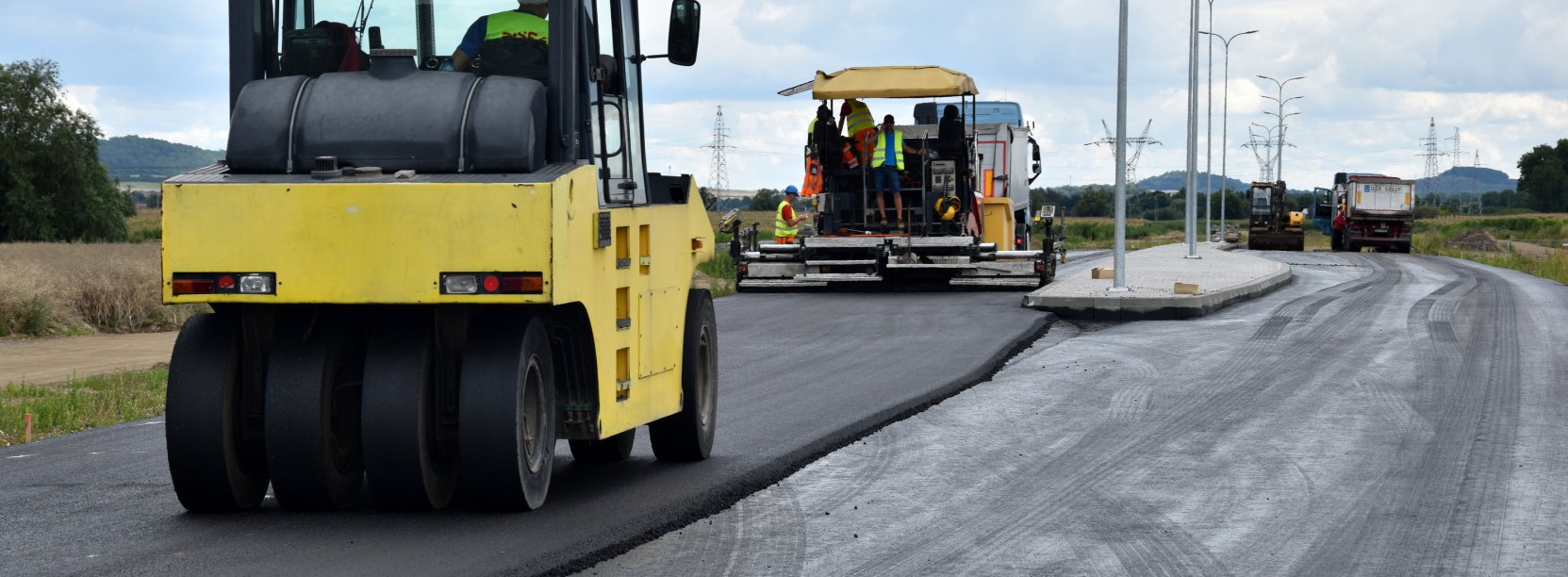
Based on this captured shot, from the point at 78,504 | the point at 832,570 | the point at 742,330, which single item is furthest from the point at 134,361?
the point at 832,570

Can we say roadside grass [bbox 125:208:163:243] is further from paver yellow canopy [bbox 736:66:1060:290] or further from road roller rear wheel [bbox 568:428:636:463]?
road roller rear wheel [bbox 568:428:636:463]

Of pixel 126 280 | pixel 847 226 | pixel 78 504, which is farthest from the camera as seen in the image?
pixel 847 226

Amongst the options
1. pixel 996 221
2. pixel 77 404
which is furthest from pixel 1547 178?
pixel 77 404

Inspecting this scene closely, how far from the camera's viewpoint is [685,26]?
26.6 ft

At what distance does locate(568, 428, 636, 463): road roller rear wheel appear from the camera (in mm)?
9000

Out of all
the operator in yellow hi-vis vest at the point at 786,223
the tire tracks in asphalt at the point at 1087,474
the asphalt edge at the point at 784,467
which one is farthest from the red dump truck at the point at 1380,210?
the asphalt edge at the point at 784,467

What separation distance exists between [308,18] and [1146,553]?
4.26 meters

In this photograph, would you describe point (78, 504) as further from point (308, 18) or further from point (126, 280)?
point (126, 280)

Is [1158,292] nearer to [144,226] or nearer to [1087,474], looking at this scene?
[1087,474]

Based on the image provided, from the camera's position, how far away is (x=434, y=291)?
258 inches

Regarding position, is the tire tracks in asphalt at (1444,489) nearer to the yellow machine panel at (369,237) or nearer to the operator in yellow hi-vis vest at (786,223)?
the yellow machine panel at (369,237)

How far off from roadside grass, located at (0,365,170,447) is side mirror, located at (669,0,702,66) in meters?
3.73

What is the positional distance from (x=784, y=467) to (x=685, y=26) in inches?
88.3

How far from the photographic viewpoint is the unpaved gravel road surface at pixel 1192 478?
6.66 meters
